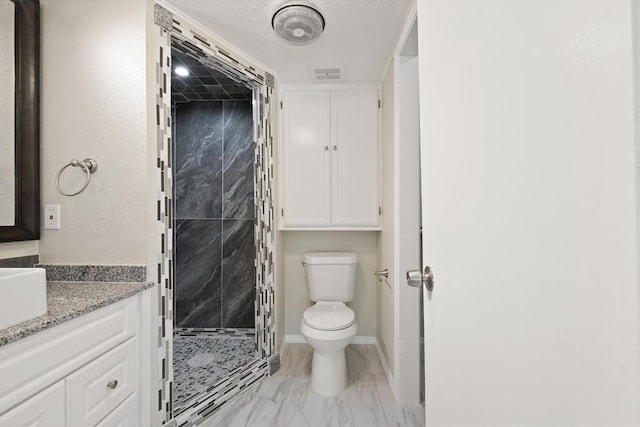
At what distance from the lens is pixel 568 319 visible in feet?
1.01

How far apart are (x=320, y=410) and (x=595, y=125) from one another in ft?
5.99

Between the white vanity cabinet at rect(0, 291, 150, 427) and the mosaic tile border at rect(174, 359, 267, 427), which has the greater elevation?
the white vanity cabinet at rect(0, 291, 150, 427)

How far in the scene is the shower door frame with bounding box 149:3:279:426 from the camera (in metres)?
1.35

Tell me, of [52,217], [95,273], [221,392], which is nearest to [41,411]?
[95,273]

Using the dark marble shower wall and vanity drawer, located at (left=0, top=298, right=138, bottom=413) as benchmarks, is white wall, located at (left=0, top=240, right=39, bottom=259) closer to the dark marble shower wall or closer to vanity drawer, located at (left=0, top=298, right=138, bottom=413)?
vanity drawer, located at (left=0, top=298, right=138, bottom=413)

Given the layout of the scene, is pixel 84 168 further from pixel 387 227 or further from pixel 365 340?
pixel 365 340

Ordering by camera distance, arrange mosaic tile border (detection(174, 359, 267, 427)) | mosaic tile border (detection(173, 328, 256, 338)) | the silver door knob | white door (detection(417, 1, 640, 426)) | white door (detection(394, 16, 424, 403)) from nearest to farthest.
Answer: white door (detection(417, 1, 640, 426)) → the silver door knob → mosaic tile border (detection(174, 359, 267, 427)) → white door (detection(394, 16, 424, 403)) → mosaic tile border (detection(173, 328, 256, 338))

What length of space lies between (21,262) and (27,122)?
0.63 metres

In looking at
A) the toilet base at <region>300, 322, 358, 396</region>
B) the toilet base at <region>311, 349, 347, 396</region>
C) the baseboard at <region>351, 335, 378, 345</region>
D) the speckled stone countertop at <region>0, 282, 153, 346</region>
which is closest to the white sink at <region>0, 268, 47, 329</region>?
the speckled stone countertop at <region>0, 282, 153, 346</region>

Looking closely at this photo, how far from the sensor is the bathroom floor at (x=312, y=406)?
154 centimetres

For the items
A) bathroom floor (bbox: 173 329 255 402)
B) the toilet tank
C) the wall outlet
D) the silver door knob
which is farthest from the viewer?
the toilet tank

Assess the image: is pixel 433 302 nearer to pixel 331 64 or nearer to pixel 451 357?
pixel 451 357

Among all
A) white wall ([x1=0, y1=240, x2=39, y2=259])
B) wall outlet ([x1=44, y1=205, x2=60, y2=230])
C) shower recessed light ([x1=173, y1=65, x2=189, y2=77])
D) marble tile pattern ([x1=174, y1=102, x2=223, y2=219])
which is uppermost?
shower recessed light ([x1=173, y1=65, x2=189, y2=77])

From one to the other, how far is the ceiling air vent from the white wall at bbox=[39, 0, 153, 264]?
1.11m
